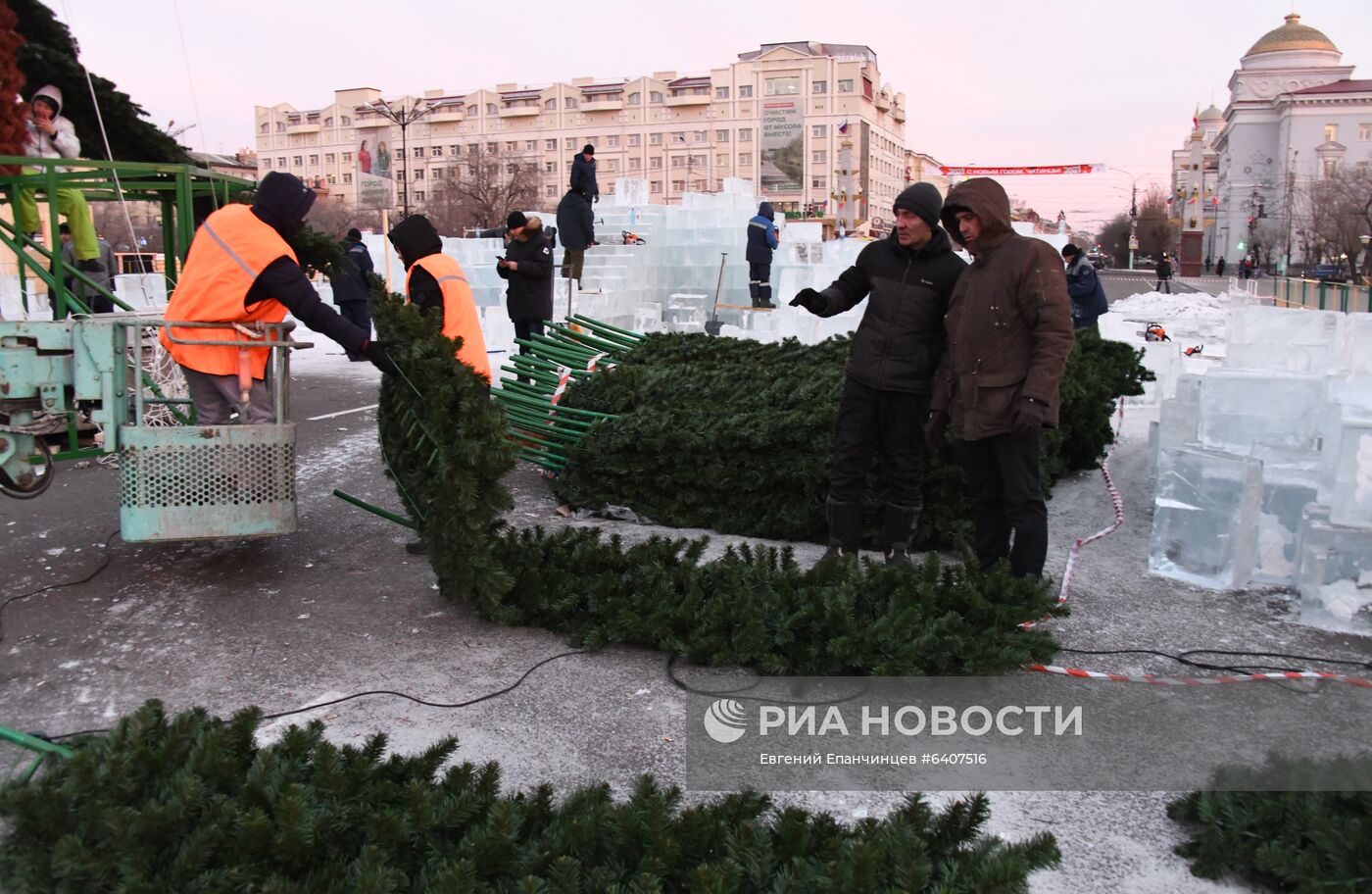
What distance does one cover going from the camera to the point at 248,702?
381 cm

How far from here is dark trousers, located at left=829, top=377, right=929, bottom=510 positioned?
5121 mm

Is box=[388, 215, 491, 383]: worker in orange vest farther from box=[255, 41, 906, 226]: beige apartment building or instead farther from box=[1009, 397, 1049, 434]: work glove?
box=[255, 41, 906, 226]: beige apartment building

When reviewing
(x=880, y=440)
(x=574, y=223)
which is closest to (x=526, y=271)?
(x=574, y=223)

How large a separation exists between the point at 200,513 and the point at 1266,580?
4890 mm

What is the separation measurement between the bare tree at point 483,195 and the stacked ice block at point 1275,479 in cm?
6055

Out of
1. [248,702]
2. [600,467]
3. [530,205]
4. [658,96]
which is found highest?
[658,96]

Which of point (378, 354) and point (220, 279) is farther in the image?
point (220, 279)

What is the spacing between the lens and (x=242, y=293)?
16.0 ft

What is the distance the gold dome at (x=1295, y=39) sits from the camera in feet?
320

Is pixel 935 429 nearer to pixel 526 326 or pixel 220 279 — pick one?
pixel 220 279

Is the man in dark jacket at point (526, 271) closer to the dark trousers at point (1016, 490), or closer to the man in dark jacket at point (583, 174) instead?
the man in dark jacket at point (583, 174)

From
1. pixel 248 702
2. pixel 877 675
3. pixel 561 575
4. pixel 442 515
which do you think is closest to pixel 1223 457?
pixel 877 675

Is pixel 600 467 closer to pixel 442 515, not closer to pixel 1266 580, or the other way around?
pixel 442 515

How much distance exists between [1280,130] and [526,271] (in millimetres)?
99305
